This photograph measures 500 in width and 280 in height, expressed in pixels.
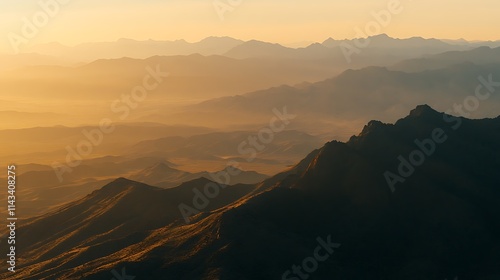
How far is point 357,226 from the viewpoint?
7062 cm

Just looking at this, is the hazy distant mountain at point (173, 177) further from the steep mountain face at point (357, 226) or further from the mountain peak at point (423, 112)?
the steep mountain face at point (357, 226)

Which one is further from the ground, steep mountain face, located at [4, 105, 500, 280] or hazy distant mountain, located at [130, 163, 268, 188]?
hazy distant mountain, located at [130, 163, 268, 188]

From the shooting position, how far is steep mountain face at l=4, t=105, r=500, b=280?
63.1 m

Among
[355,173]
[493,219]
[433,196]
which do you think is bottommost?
[493,219]

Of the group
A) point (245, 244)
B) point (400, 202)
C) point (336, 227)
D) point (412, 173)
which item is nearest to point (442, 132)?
point (412, 173)

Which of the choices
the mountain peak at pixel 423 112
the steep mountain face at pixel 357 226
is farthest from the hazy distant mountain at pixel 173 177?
the steep mountain face at pixel 357 226

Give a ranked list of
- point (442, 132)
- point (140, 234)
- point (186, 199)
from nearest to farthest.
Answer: point (140, 234), point (442, 132), point (186, 199)

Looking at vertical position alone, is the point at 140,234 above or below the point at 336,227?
above

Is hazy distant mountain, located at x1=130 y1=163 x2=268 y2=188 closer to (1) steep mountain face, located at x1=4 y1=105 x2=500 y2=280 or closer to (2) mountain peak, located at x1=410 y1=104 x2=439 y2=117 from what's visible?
(2) mountain peak, located at x1=410 y1=104 x2=439 y2=117

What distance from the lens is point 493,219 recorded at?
71375mm

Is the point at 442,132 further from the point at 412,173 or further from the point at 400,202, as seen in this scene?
the point at 400,202

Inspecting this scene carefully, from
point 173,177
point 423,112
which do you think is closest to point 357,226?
point 423,112

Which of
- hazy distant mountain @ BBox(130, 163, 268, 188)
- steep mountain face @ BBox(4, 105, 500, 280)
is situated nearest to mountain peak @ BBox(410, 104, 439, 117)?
steep mountain face @ BBox(4, 105, 500, 280)

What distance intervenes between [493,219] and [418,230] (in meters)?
9.69
